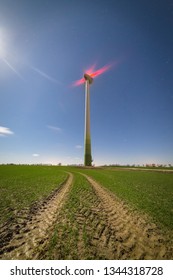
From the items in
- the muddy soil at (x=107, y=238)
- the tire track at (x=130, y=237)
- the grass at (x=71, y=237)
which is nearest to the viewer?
the grass at (x=71, y=237)

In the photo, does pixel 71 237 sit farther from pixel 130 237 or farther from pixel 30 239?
pixel 130 237

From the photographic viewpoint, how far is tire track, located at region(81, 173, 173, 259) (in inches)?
237

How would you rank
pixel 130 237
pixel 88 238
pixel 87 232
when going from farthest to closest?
pixel 87 232
pixel 130 237
pixel 88 238

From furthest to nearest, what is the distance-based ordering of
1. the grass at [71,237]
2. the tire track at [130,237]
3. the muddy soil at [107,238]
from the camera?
1. the tire track at [130,237]
2. the muddy soil at [107,238]
3. the grass at [71,237]

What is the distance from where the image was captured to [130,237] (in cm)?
727

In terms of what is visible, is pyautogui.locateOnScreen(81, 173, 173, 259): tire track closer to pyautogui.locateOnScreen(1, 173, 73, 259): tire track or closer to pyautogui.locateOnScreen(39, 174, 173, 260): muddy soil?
pyautogui.locateOnScreen(39, 174, 173, 260): muddy soil

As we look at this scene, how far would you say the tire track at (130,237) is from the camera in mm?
6031

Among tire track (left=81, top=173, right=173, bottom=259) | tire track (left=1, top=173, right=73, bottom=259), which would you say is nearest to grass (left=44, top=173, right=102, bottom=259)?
tire track (left=1, top=173, right=73, bottom=259)

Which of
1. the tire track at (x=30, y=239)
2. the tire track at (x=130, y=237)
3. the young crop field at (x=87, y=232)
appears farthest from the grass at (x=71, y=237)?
the tire track at (x=130, y=237)

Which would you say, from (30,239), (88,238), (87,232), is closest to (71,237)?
(88,238)

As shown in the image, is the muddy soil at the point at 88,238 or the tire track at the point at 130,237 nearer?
the muddy soil at the point at 88,238

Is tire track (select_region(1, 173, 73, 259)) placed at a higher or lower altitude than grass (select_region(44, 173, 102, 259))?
lower

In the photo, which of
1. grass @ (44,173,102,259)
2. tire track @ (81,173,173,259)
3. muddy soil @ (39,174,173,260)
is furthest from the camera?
tire track @ (81,173,173,259)

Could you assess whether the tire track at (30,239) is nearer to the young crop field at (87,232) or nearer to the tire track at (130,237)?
the young crop field at (87,232)
